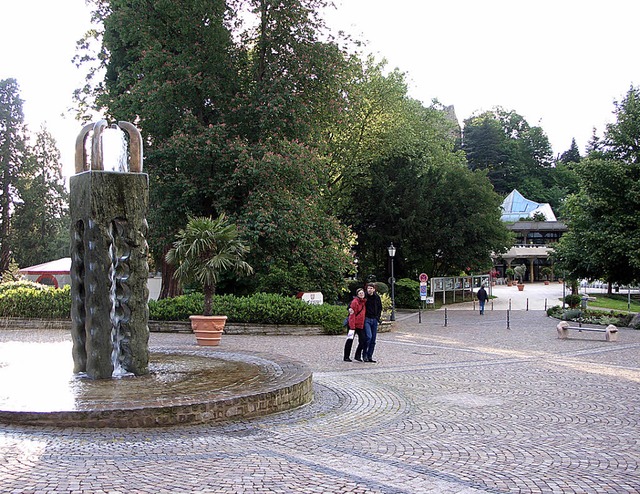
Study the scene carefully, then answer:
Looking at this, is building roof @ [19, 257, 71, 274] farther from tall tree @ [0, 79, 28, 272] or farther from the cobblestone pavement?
the cobblestone pavement

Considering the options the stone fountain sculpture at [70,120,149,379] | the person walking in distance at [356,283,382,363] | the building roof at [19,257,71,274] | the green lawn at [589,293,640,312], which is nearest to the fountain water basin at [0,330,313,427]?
the stone fountain sculpture at [70,120,149,379]

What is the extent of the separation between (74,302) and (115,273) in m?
0.75

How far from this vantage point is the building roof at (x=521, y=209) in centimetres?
8031

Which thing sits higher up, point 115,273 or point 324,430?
point 115,273

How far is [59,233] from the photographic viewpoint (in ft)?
182

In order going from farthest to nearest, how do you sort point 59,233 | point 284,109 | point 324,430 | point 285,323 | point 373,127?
1. point 59,233
2. point 373,127
3. point 284,109
4. point 285,323
5. point 324,430

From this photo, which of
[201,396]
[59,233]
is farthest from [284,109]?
[59,233]

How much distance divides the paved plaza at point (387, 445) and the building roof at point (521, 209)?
71709 mm

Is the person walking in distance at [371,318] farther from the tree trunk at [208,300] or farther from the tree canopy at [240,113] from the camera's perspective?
the tree canopy at [240,113]

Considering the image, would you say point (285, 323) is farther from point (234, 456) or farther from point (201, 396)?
point (234, 456)

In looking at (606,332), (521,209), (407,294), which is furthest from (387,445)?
(521,209)

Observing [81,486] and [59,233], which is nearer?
[81,486]

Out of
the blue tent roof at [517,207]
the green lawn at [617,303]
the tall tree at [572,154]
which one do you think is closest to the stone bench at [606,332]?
the green lawn at [617,303]

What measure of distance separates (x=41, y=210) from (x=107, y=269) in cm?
4691
